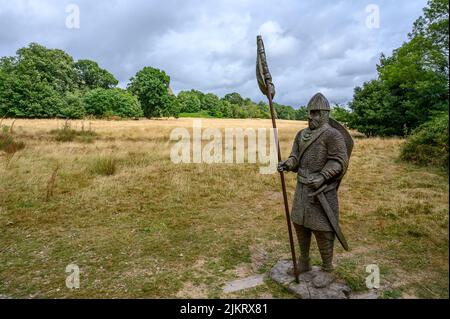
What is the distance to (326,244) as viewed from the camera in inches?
149

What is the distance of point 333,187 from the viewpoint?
367 centimetres

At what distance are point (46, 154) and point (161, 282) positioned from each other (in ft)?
36.6

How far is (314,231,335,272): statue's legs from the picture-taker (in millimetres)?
3734

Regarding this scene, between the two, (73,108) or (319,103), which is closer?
(319,103)

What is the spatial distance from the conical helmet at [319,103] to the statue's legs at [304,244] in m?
1.63

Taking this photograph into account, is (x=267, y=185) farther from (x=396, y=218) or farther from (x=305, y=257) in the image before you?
(x=305, y=257)

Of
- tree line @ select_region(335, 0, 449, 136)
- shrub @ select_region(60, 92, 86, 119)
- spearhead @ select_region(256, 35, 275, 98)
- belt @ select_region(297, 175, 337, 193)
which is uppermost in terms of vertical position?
shrub @ select_region(60, 92, 86, 119)

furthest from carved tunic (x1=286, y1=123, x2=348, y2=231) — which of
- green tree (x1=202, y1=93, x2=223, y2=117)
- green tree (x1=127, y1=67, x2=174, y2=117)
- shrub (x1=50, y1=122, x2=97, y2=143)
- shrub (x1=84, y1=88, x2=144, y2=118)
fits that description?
green tree (x1=202, y1=93, x2=223, y2=117)

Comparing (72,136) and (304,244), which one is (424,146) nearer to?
(304,244)

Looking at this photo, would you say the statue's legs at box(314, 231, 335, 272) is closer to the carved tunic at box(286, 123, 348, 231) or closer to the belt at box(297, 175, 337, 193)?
the carved tunic at box(286, 123, 348, 231)

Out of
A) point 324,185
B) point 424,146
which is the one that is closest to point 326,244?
point 324,185

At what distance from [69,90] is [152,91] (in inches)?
477

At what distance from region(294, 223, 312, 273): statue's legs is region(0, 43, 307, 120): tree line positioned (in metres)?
36.8
